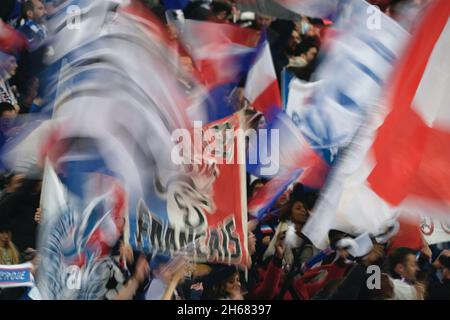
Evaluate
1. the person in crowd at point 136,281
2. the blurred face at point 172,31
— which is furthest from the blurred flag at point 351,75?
the person in crowd at point 136,281

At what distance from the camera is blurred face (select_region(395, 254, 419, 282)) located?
3848mm

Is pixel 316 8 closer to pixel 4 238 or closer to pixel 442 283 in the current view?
pixel 442 283

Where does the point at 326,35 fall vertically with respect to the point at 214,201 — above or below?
above

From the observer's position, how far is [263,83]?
152 inches

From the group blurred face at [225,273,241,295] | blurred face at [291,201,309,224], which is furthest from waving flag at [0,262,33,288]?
blurred face at [291,201,309,224]

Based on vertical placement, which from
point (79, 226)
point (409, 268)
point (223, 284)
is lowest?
point (223, 284)

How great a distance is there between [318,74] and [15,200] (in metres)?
2.00

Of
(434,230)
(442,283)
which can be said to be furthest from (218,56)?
(442,283)

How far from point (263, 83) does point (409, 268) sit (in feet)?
4.65

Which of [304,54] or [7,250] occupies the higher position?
[304,54]

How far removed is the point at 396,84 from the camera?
3.83m

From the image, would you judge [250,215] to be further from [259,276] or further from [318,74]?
[318,74]
